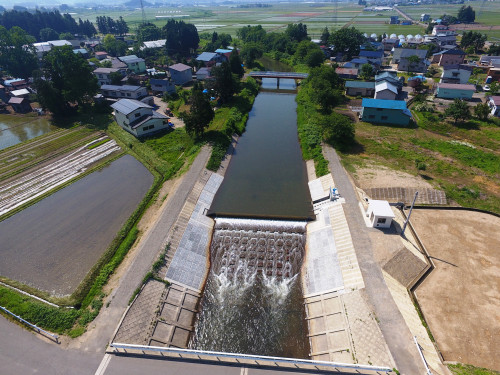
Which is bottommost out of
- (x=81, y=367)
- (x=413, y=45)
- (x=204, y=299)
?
(x=204, y=299)

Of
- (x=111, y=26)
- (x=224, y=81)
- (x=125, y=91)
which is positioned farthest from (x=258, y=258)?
(x=111, y=26)

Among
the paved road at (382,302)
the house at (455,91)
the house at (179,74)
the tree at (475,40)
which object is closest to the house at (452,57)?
the tree at (475,40)

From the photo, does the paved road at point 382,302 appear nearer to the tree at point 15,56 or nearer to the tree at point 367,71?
the tree at point 367,71

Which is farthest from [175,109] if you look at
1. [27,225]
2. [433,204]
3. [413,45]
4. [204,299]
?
[413,45]

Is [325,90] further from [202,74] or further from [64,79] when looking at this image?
[64,79]

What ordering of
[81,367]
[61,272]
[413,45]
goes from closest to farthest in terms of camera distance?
[81,367] → [61,272] → [413,45]

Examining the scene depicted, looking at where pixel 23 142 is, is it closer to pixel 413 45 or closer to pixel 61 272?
pixel 61 272
